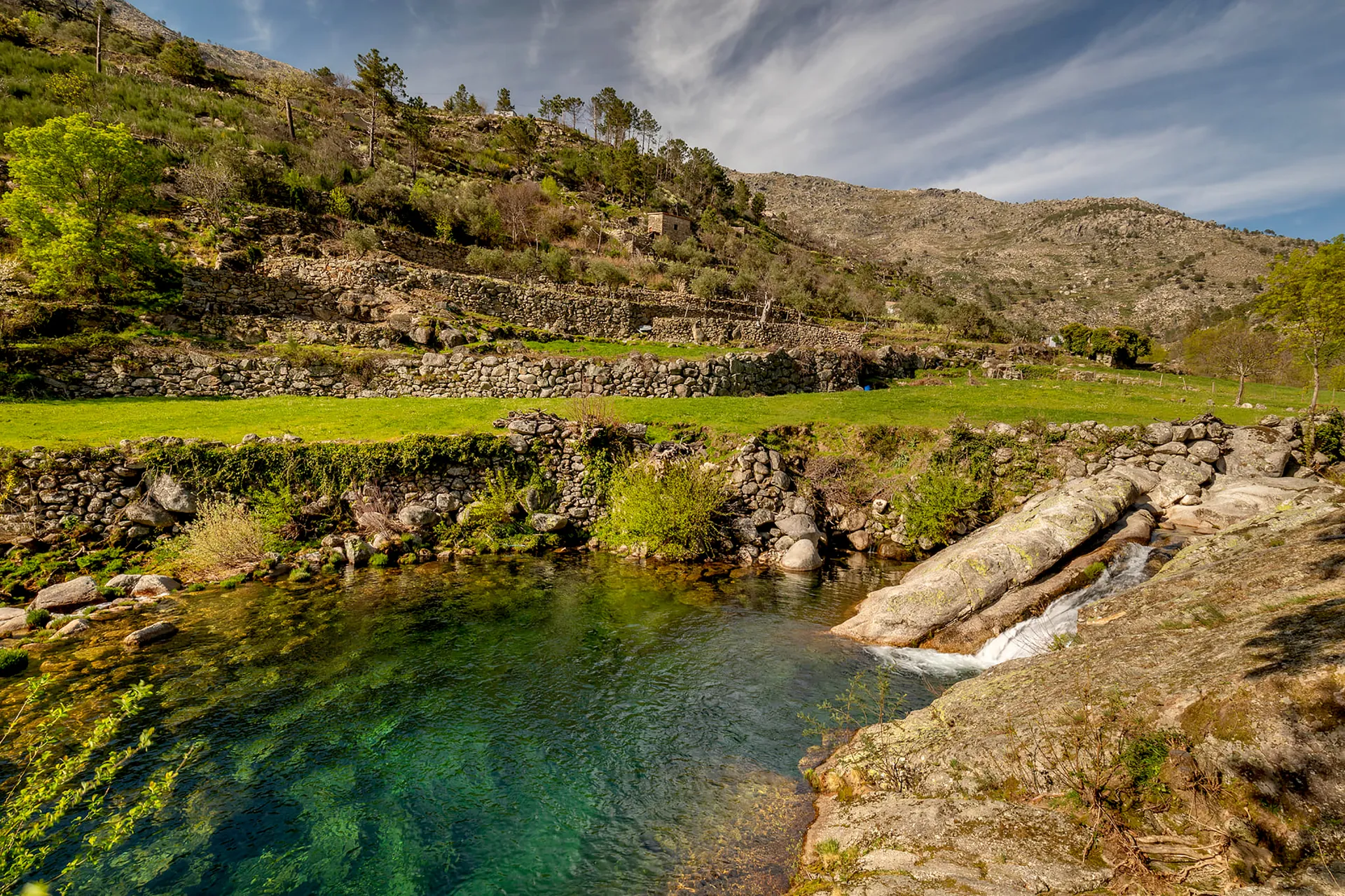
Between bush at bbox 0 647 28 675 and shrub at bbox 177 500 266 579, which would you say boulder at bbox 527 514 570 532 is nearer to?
shrub at bbox 177 500 266 579

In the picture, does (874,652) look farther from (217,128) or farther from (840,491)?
(217,128)

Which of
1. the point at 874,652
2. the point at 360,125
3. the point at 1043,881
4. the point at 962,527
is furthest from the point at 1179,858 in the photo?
the point at 360,125

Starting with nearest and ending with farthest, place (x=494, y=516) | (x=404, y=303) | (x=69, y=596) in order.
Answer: (x=69, y=596), (x=494, y=516), (x=404, y=303)

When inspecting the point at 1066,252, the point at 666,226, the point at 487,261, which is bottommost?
the point at 487,261

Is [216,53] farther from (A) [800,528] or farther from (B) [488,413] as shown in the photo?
(A) [800,528]

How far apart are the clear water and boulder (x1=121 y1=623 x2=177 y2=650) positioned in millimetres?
340

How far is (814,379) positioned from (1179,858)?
3352cm

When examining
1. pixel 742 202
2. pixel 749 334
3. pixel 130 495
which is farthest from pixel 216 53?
pixel 130 495

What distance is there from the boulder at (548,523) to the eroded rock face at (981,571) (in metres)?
10.1

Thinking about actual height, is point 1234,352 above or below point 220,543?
above

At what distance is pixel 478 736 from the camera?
28.2 ft

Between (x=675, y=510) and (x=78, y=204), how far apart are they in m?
31.2

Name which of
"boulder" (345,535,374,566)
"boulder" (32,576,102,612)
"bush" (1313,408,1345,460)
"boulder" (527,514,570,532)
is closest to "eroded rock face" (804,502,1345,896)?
"bush" (1313,408,1345,460)

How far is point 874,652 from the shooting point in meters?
11.3
